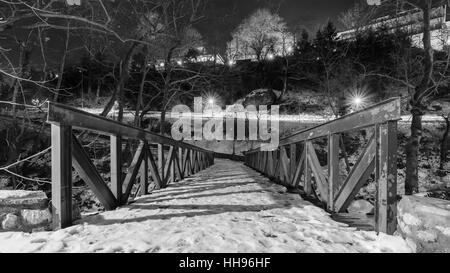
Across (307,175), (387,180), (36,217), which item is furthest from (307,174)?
(36,217)

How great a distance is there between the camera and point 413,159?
12.6 m

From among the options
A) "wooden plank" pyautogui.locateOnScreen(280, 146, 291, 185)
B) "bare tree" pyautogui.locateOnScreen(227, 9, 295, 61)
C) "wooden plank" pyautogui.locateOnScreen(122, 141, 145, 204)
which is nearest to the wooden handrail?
"wooden plank" pyautogui.locateOnScreen(280, 146, 291, 185)

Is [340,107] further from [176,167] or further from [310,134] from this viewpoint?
[310,134]

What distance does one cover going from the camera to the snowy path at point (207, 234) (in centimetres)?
236

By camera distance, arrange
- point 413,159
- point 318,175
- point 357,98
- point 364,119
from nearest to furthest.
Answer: point 364,119 → point 318,175 → point 413,159 → point 357,98

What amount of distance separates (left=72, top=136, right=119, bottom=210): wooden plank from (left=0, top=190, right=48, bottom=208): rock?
0.46 meters

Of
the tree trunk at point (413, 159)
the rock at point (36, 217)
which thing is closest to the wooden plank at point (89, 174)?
the rock at point (36, 217)

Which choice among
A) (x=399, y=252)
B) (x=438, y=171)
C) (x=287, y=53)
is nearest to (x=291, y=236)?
(x=399, y=252)

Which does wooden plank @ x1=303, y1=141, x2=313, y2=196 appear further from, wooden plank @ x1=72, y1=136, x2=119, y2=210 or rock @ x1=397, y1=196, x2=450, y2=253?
wooden plank @ x1=72, y1=136, x2=119, y2=210

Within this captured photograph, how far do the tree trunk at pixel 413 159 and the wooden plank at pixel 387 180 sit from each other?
11117 millimetres

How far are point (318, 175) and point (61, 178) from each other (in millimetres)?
3246

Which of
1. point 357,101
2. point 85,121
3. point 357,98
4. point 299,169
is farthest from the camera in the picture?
point 357,98

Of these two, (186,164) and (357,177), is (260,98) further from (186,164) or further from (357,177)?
(357,177)

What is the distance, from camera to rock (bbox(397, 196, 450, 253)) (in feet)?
6.48
